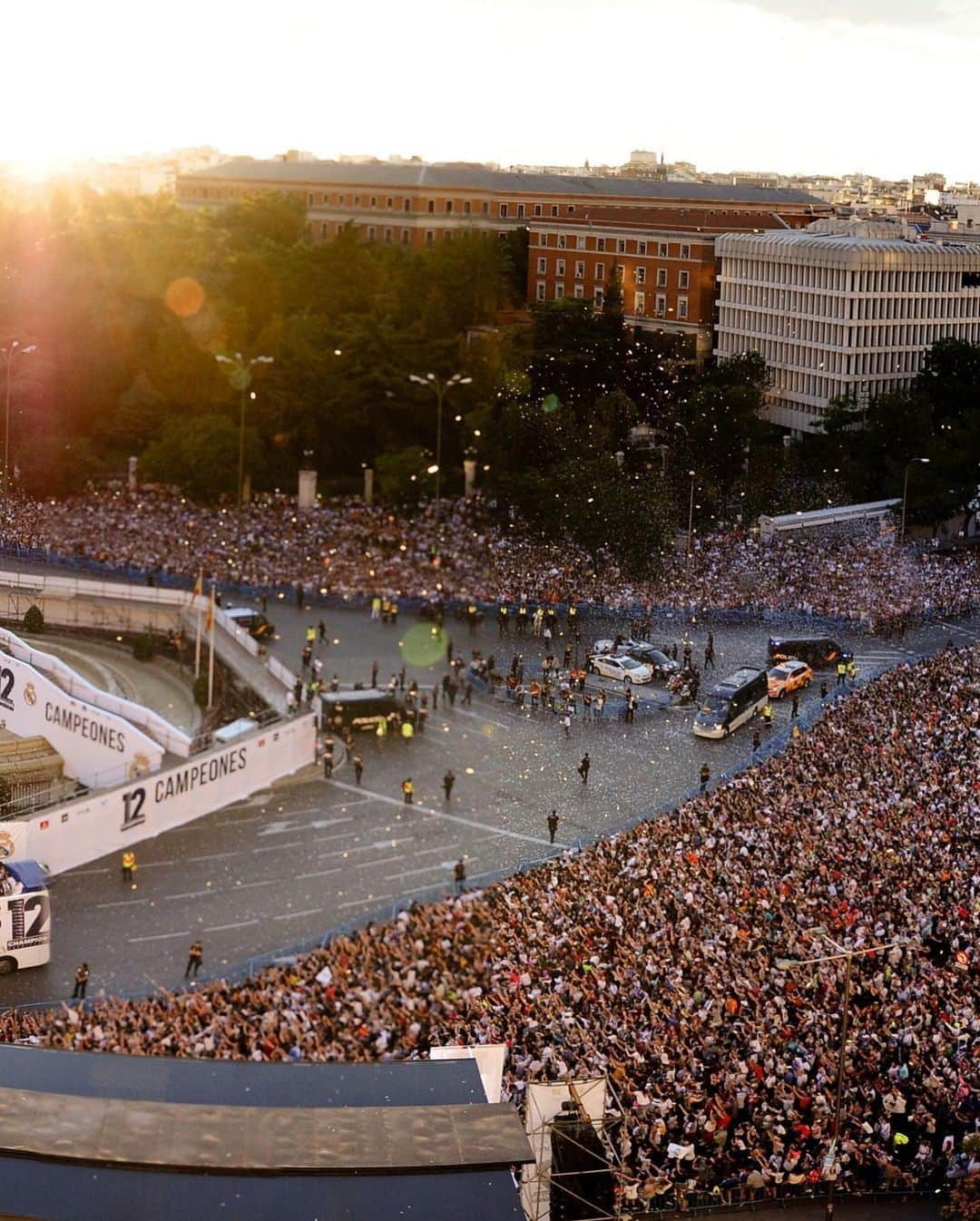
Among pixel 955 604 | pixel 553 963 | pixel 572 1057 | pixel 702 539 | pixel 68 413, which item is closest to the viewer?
pixel 572 1057

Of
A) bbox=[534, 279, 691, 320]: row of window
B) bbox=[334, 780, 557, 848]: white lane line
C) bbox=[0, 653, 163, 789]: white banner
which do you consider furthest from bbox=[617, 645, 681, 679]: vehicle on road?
bbox=[534, 279, 691, 320]: row of window

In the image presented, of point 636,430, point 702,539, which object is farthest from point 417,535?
point 636,430

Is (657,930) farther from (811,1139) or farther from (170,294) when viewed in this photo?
(170,294)

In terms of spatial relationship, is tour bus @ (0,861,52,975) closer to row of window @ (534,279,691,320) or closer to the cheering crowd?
the cheering crowd

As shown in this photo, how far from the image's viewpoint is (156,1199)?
11.8 metres

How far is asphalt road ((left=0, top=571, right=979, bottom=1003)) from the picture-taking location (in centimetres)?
2402

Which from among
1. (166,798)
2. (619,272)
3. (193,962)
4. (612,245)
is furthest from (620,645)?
(612,245)

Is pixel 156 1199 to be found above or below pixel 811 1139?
above

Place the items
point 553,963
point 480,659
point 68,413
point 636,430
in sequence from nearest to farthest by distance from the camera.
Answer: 1. point 553,963
2. point 480,659
3. point 636,430
4. point 68,413

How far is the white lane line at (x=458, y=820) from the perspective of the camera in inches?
1114

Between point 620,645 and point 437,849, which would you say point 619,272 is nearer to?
point 620,645

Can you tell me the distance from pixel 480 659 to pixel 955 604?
43.3ft

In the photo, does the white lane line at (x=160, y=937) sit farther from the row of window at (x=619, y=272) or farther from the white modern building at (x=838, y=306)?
the row of window at (x=619, y=272)

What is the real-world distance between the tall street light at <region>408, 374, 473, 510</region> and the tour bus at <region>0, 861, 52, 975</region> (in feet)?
93.6
